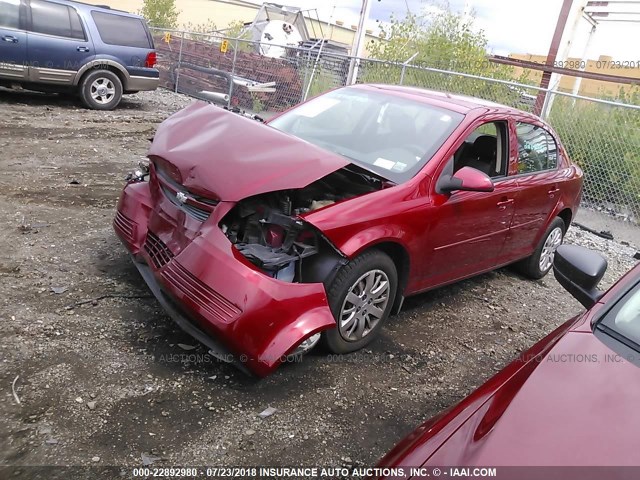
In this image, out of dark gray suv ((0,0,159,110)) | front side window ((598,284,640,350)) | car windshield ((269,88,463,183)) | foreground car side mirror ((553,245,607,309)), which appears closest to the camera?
front side window ((598,284,640,350))

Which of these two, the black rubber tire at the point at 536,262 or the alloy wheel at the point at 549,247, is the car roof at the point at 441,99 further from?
the alloy wheel at the point at 549,247

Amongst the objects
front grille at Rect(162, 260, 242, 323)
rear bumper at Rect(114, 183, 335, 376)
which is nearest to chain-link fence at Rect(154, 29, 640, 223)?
rear bumper at Rect(114, 183, 335, 376)

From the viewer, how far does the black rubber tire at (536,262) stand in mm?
5479

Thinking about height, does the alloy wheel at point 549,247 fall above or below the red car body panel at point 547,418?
below

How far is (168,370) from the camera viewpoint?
3.20 meters

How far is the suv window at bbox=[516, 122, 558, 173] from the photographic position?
15.6ft

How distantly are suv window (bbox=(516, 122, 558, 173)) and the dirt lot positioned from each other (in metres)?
1.23

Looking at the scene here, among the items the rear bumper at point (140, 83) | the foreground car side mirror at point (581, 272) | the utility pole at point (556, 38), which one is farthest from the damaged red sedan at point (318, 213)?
the utility pole at point (556, 38)

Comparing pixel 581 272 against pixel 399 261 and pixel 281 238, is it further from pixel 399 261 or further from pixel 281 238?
pixel 281 238

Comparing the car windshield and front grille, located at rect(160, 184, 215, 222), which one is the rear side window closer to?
the car windshield

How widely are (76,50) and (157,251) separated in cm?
844

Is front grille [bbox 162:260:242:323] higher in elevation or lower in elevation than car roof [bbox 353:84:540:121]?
lower

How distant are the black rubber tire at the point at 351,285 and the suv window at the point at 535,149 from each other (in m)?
1.81

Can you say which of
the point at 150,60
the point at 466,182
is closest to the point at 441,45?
the point at 150,60
